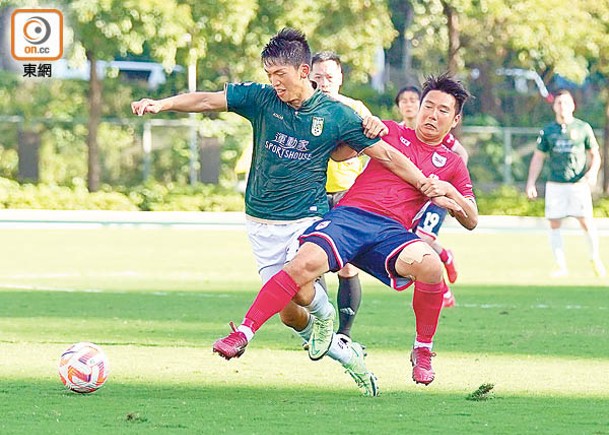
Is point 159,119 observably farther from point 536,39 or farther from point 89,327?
point 89,327

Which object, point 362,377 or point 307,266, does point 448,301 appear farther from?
point 307,266

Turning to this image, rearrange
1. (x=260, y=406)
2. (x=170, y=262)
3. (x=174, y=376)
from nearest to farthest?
(x=260, y=406) < (x=174, y=376) < (x=170, y=262)

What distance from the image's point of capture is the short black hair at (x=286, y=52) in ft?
26.0

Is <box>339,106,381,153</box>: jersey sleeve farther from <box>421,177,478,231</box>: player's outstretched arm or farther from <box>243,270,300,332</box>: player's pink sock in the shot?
<box>243,270,300,332</box>: player's pink sock

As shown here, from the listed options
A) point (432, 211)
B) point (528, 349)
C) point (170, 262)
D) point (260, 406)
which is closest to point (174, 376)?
point (260, 406)

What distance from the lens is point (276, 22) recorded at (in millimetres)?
33969

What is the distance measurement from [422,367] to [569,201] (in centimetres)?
981

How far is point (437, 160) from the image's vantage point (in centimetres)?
848

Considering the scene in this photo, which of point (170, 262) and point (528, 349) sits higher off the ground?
point (528, 349)

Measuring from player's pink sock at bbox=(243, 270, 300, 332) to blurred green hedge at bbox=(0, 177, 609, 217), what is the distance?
2553 cm

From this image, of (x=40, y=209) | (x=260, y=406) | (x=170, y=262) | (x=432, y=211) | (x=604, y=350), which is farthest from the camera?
(x=40, y=209)

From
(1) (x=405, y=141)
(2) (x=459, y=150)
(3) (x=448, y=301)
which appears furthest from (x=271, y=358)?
(3) (x=448, y=301)

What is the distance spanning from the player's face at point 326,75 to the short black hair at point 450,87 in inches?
65.4

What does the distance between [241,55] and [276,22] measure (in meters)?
2.04
